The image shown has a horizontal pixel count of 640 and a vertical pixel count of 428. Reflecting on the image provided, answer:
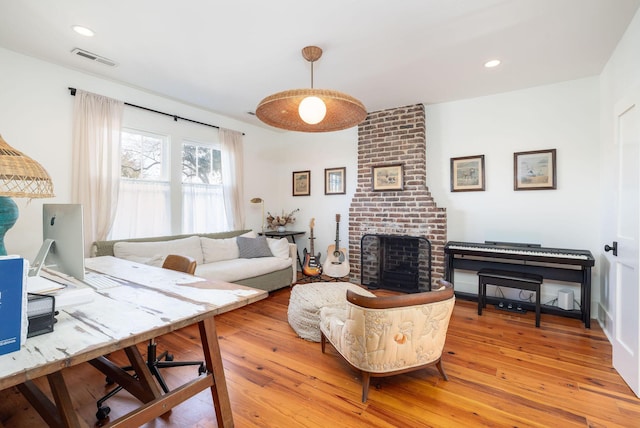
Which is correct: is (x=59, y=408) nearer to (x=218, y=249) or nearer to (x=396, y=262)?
(x=218, y=249)

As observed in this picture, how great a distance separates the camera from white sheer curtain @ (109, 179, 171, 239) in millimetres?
3545

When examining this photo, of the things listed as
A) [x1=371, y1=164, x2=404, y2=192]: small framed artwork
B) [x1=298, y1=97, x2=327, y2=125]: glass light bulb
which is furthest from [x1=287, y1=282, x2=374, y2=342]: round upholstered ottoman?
[x1=371, y1=164, x2=404, y2=192]: small framed artwork

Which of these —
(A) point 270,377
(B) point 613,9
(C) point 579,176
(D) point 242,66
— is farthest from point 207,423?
(C) point 579,176

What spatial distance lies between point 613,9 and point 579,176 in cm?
179

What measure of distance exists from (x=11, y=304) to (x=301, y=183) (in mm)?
4695

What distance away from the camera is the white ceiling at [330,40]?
2.12m

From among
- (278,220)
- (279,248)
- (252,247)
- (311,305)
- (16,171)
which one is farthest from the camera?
(278,220)

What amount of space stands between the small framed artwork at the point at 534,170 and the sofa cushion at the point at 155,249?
4.09m

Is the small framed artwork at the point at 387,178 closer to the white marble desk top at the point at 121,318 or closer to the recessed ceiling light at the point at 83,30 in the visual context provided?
the white marble desk top at the point at 121,318

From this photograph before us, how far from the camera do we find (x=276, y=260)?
164 inches

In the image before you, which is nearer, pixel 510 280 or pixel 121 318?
pixel 121 318

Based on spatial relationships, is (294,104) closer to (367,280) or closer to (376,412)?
(376,412)

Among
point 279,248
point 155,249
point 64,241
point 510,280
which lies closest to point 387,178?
point 279,248

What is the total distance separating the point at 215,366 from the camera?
4.66ft
